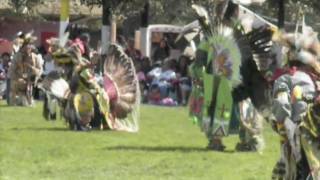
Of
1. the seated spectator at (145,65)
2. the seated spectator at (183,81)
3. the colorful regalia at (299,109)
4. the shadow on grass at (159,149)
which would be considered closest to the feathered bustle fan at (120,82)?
the shadow on grass at (159,149)

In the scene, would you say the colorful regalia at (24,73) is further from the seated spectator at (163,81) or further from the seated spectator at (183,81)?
the seated spectator at (183,81)

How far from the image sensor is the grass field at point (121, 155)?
916cm

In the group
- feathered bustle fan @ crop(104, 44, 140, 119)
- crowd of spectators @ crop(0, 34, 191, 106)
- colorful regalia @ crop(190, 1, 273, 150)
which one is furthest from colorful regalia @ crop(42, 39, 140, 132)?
crowd of spectators @ crop(0, 34, 191, 106)

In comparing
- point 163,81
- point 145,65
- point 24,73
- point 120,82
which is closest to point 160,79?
point 163,81

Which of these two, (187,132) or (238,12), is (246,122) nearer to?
(238,12)

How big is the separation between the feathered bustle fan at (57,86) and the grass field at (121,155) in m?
0.54

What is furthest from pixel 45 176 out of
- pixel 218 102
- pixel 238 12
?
pixel 238 12

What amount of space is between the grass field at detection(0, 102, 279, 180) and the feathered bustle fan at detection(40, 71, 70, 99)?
1.76 ft

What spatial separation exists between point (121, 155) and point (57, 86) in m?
3.29

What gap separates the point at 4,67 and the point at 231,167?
12.8m

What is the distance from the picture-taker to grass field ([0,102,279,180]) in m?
9.16

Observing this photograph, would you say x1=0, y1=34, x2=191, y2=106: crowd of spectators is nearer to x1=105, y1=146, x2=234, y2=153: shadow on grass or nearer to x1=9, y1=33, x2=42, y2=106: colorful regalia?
x1=9, y1=33, x2=42, y2=106: colorful regalia

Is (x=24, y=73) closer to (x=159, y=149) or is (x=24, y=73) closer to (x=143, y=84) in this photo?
(x=143, y=84)

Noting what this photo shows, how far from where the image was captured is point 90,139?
12102 mm
